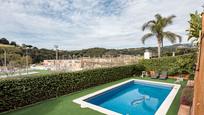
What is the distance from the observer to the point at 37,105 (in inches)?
299

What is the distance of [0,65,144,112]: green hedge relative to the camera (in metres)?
6.84

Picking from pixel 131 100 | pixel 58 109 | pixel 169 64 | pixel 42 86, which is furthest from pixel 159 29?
pixel 58 109

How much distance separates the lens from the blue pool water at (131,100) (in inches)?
310

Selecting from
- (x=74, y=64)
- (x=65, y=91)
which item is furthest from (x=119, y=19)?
(x=65, y=91)

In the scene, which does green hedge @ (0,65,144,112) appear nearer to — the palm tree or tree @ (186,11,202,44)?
tree @ (186,11,202,44)

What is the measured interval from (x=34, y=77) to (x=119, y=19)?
47.2ft

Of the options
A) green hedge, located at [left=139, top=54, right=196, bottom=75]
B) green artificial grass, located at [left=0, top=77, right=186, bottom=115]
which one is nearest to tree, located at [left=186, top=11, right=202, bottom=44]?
green artificial grass, located at [left=0, top=77, right=186, bottom=115]

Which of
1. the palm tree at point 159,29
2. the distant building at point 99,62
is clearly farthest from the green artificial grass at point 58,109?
the palm tree at point 159,29

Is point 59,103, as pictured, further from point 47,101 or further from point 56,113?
point 56,113

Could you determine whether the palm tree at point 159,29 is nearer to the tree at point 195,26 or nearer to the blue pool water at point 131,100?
the blue pool water at point 131,100

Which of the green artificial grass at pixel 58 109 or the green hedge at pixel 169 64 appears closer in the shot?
the green artificial grass at pixel 58 109

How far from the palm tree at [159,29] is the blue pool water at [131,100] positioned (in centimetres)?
1016

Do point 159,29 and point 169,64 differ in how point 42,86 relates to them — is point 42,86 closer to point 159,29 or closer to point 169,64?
point 169,64

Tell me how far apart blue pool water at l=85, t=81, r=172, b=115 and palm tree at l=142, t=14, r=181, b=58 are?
10.2 meters
